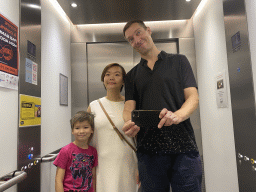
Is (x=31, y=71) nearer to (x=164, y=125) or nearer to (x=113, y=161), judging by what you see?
(x=113, y=161)

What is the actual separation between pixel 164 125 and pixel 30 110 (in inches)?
51.6

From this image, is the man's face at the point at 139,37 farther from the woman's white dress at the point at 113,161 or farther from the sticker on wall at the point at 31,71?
the sticker on wall at the point at 31,71

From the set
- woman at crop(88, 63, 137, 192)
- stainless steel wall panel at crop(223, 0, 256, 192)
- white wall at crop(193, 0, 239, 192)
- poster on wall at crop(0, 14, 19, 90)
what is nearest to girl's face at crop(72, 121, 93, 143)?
woman at crop(88, 63, 137, 192)

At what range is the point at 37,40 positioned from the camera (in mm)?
1946

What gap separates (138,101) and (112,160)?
0.51 meters

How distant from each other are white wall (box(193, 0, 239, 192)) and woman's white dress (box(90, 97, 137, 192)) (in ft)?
3.83

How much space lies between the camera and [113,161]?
144 cm

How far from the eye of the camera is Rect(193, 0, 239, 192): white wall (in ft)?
6.84

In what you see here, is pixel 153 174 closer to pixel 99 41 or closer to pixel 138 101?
pixel 138 101

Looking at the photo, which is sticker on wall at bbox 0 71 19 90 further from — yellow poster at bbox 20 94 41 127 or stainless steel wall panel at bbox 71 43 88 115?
stainless steel wall panel at bbox 71 43 88 115

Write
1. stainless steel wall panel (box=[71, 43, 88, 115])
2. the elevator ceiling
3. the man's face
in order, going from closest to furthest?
the man's face
the elevator ceiling
stainless steel wall panel (box=[71, 43, 88, 115])

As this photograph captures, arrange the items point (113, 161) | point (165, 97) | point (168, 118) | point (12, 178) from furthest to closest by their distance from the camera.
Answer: point (113, 161) < point (12, 178) < point (165, 97) < point (168, 118)

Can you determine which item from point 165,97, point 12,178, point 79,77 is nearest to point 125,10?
point 79,77

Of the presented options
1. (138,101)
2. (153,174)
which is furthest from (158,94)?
(153,174)
